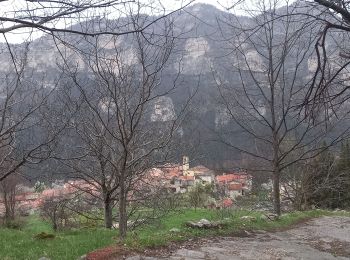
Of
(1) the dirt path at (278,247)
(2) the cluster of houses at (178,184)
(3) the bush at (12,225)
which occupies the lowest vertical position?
(3) the bush at (12,225)

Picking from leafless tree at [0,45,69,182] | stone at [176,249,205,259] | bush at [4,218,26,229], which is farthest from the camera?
bush at [4,218,26,229]

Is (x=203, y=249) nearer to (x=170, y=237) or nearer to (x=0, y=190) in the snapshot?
(x=170, y=237)

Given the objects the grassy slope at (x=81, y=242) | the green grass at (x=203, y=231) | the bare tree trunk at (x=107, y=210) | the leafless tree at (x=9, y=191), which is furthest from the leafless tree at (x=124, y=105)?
the leafless tree at (x=9, y=191)

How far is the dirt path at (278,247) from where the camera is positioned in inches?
290

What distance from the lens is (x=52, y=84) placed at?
1207 centimetres

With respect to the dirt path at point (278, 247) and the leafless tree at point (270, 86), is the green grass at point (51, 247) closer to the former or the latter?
the dirt path at point (278, 247)

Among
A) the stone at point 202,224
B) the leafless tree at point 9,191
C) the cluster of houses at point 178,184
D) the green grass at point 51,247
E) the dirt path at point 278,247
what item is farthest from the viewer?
the leafless tree at point 9,191

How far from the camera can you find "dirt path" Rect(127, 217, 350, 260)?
24.1ft

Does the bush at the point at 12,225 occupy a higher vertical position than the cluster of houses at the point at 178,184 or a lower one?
lower

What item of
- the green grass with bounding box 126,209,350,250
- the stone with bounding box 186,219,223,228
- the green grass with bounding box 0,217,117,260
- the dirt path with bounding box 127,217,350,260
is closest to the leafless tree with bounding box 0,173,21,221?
the green grass with bounding box 126,209,350,250

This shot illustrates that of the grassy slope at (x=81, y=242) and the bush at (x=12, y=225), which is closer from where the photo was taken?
the grassy slope at (x=81, y=242)

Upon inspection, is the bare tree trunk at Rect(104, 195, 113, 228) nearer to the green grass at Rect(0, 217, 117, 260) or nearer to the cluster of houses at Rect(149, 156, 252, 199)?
the green grass at Rect(0, 217, 117, 260)

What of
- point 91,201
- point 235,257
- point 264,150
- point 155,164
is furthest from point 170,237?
point 264,150

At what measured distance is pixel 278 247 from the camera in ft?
27.7
